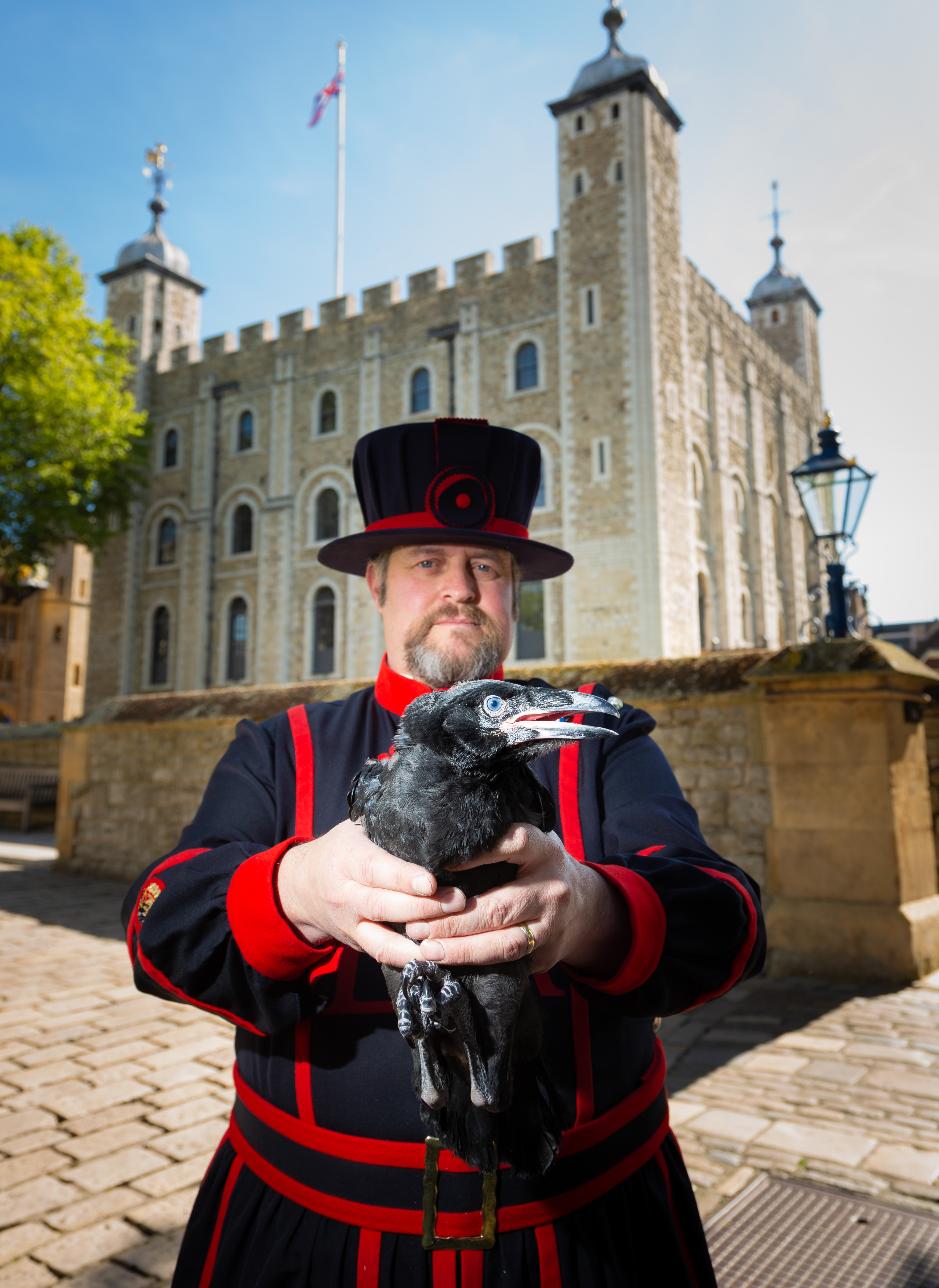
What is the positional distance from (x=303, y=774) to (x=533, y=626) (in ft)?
68.9

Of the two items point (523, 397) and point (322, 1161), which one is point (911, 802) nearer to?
point (322, 1161)

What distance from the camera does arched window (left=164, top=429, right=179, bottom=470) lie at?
31188 mm

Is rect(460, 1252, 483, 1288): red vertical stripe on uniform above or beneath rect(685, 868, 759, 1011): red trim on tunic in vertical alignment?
→ beneath

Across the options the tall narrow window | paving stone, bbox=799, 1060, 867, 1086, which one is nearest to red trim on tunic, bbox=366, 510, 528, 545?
paving stone, bbox=799, 1060, 867, 1086

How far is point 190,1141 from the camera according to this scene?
335 centimetres

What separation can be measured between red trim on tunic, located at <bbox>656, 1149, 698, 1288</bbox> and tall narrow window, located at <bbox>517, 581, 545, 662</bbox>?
20514mm

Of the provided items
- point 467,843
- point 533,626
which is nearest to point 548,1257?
point 467,843

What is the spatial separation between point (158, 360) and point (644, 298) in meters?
20.2

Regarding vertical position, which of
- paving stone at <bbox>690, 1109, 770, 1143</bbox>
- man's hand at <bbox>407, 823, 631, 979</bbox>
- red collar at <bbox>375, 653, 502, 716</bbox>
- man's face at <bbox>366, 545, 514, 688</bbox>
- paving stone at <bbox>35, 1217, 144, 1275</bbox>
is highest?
man's face at <bbox>366, 545, 514, 688</bbox>

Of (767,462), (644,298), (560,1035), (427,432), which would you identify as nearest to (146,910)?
(560,1035)

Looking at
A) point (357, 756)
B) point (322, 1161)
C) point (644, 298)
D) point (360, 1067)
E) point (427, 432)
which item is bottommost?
point (322, 1161)

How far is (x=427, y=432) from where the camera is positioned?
1690mm

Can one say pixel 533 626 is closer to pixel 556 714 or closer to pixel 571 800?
pixel 571 800

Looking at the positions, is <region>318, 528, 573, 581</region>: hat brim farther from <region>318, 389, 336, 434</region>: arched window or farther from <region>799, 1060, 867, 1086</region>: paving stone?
<region>318, 389, 336, 434</region>: arched window
